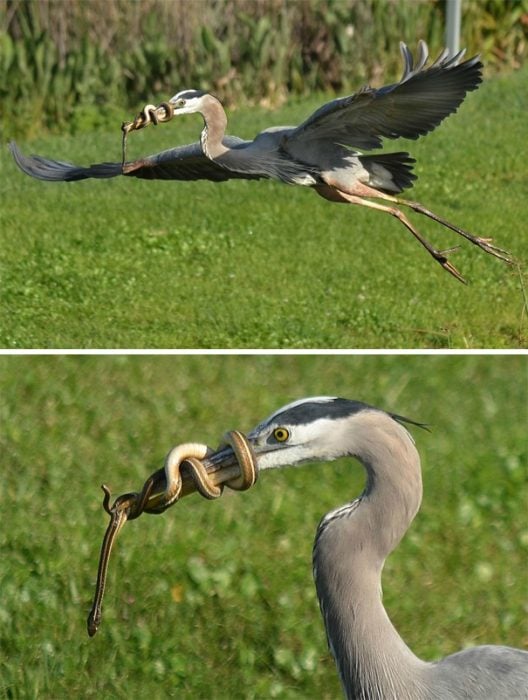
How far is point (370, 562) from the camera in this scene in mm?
3822

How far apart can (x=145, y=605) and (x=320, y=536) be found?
4.31 feet

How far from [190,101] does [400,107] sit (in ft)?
2.51

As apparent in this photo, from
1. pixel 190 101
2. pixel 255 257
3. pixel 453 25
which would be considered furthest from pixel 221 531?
pixel 453 25

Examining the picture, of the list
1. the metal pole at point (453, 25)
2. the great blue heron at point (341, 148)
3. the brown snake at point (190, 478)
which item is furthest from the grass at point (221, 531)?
the metal pole at point (453, 25)

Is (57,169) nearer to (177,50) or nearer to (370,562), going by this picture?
(370,562)

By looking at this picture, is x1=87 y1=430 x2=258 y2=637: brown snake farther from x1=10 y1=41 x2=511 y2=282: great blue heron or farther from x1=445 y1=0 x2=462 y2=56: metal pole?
x1=445 y1=0 x2=462 y2=56: metal pole

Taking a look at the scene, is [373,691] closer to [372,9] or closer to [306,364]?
[306,364]

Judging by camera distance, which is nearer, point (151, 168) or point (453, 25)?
point (151, 168)

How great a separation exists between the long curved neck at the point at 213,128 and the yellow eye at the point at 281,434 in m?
2.04

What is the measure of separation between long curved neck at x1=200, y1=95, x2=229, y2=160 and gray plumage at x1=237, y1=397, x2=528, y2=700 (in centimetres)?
201

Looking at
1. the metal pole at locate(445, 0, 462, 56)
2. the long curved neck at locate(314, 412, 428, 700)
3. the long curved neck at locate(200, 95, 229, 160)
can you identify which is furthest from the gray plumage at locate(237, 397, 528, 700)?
the metal pole at locate(445, 0, 462, 56)

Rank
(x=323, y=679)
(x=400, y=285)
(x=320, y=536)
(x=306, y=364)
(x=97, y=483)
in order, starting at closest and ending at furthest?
(x=320, y=536) < (x=323, y=679) < (x=97, y=483) < (x=306, y=364) < (x=400, y=285)

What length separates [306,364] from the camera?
6555 mm

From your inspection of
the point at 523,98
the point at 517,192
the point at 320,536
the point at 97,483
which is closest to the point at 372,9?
the point at 523,98
